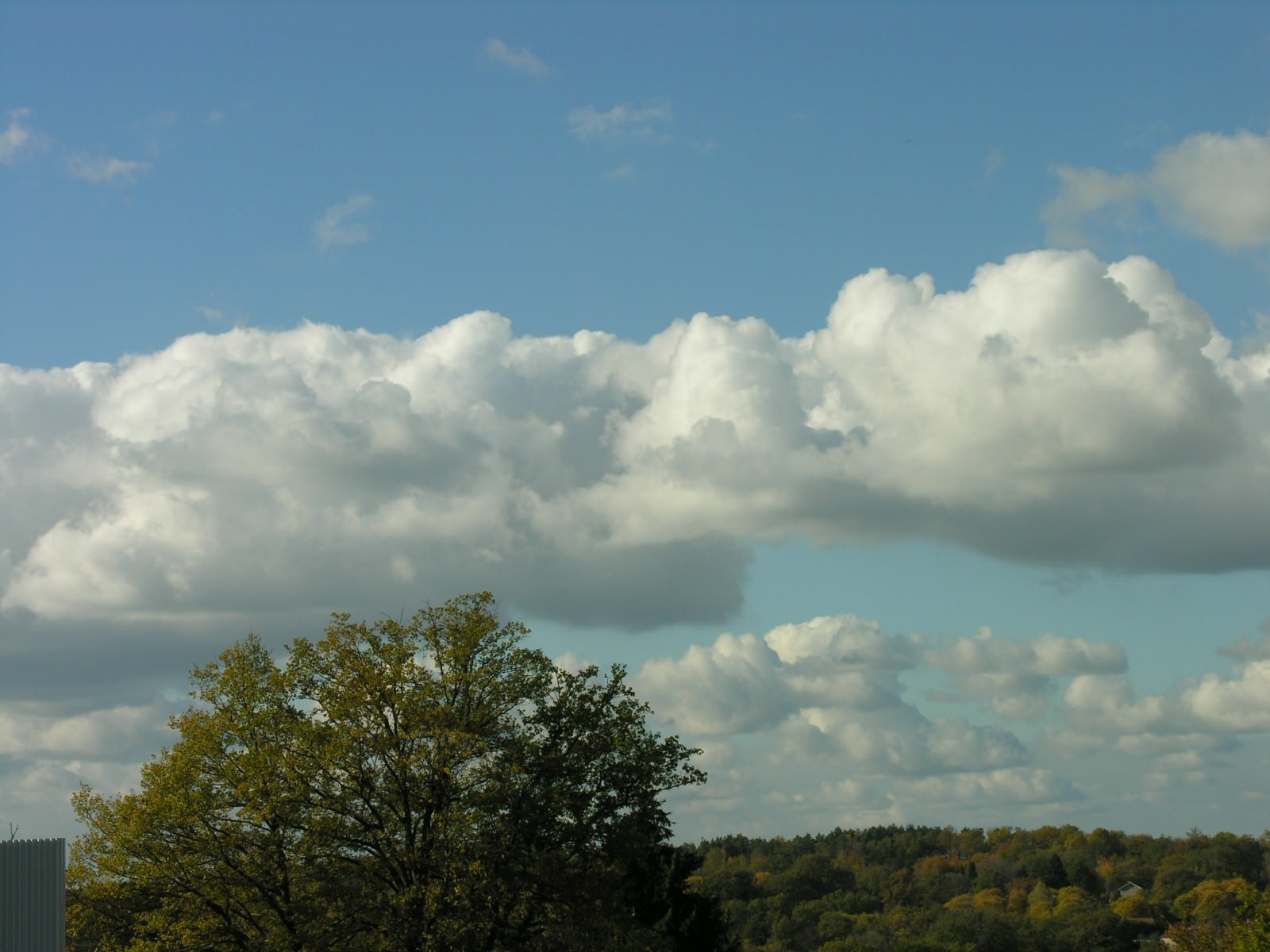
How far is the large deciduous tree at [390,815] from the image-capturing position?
42469 millimetres

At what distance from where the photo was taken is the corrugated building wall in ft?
116

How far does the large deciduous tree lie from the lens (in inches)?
1672

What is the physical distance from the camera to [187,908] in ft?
147

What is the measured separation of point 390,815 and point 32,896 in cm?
1118

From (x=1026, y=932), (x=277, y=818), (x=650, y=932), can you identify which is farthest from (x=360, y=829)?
(x=1026, y=932)

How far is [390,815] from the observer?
44.4m

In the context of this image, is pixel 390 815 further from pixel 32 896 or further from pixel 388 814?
pixel 32 896

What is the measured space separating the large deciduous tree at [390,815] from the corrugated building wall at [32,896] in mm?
7349

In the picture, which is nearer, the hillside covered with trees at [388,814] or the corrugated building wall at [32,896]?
the corrugated building wall at [32,896]

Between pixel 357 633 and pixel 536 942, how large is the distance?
36.4 ft

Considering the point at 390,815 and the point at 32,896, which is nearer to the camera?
the point at 32,896

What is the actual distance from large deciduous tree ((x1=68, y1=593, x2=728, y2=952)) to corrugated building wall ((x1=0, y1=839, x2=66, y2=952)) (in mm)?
7349

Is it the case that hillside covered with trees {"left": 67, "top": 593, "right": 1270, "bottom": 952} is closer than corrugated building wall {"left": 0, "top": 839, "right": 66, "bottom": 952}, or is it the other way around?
corrugated building wall {"left": 0, "top": 839, "right": 66, "bottom": 952}

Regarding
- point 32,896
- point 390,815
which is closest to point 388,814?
point 390,815
